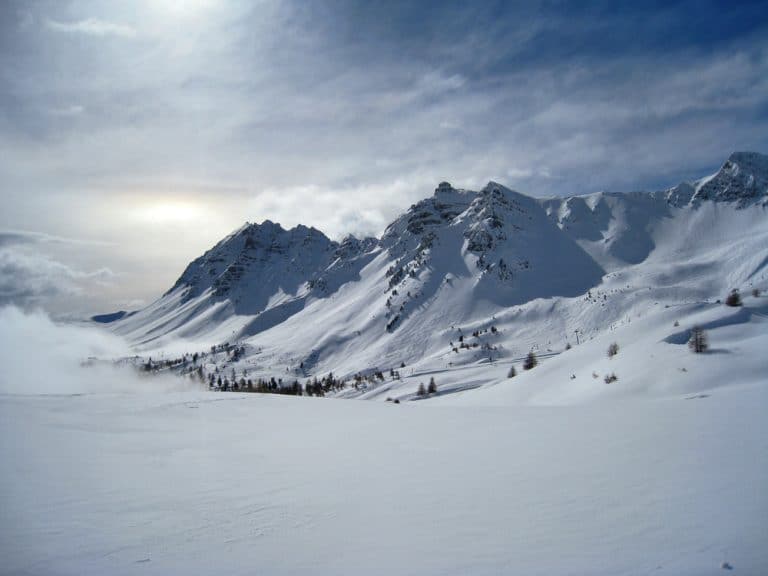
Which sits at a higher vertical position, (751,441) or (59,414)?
(59,414)

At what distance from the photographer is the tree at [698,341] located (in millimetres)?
29034

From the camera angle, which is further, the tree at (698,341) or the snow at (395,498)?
the tree at (698,341)

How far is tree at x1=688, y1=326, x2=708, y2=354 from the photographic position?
29.0 metres

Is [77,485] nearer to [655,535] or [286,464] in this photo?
[286,464]

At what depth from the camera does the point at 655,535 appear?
5992mm

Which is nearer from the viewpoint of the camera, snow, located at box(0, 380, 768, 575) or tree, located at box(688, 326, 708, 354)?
snow, located at box(0, 380, 768, 575)

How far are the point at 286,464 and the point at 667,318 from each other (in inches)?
1808

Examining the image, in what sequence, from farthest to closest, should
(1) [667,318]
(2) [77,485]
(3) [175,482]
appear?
1. (1) [667,318]
2. (3) [175,482]
3. (2) [77,485]

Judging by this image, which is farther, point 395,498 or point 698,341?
point 698,341

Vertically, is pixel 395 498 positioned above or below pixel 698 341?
below

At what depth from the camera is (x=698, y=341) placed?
96.9ft

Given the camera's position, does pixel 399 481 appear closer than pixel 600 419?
Yes

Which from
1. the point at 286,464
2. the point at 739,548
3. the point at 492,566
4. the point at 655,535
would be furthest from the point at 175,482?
the point at 739,548

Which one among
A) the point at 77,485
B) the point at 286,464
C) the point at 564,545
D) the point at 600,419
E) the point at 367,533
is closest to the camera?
the point at 564,545
